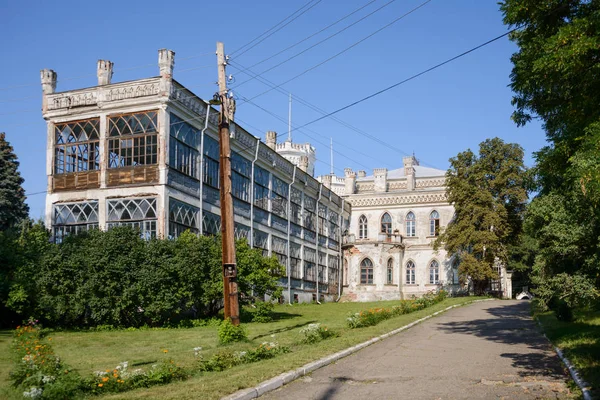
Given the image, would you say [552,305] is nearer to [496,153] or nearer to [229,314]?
[229,314]

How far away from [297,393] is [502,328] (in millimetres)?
13424

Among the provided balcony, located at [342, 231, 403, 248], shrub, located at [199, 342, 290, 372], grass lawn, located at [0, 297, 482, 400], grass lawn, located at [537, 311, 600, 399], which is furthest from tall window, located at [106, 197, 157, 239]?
balcony, located at [342, 231, 403, 248]

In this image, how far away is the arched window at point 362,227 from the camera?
208 feet

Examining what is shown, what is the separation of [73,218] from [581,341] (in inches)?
896

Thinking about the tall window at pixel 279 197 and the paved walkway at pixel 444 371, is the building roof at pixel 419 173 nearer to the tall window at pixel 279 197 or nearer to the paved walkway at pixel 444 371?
the tall window at pixel 279 197

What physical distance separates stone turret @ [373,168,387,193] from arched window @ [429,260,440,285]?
28.9 feet

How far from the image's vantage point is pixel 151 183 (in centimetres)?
2892

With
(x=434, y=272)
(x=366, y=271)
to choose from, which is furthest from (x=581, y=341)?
(x=434, y=272)

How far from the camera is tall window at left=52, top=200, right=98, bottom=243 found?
29.7m

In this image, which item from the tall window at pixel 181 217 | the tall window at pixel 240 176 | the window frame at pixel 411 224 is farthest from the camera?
the window frame at pixel 411 224

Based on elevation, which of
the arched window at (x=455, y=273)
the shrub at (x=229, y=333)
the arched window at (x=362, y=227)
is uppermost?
the arched window at (x=362, y=227)

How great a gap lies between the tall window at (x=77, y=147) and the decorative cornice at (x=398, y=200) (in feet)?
120

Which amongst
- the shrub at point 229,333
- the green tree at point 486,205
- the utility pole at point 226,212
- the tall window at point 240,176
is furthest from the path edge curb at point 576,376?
the green tree at point 486,205

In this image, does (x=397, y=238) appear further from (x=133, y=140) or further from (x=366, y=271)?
(x=133, y=140)
